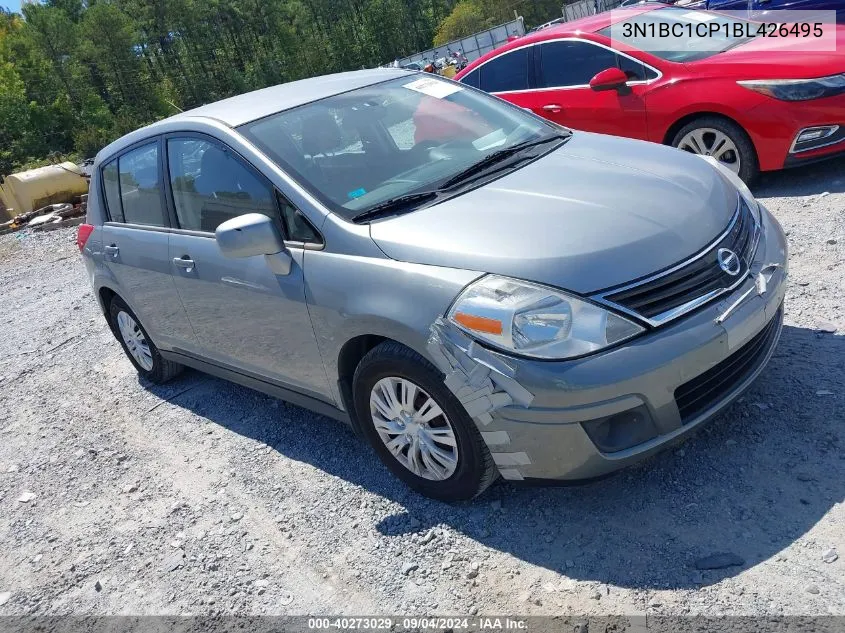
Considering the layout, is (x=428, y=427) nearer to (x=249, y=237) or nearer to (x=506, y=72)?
(x=249, y=237)

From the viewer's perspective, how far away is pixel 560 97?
7.27 m

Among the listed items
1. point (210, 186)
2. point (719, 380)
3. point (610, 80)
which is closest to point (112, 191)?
point (210, 186)

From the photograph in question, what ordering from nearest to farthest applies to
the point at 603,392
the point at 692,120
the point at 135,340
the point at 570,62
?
the point at 603,392 < the point at 135,340 < the point at 692,120 < the point at 570,62

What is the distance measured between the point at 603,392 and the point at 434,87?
2.54 meters

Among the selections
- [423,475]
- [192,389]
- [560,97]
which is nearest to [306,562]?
[423,475]

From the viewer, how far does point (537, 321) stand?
9.19 feet

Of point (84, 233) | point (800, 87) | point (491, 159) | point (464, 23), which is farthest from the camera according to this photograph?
point (464, 23)

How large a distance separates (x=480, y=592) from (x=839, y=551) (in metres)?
1.27

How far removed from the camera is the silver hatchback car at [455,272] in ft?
9.21

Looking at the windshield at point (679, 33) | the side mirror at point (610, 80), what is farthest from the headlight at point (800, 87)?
the side mirror at point (610, 80)

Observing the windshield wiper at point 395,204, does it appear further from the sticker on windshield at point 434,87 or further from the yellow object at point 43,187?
the yellow object at point 43,187

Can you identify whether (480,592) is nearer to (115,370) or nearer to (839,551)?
(839,551)

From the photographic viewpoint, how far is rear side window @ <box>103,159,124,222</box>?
5066 mm

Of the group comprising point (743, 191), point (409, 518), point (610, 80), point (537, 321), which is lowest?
point (409, 518)
